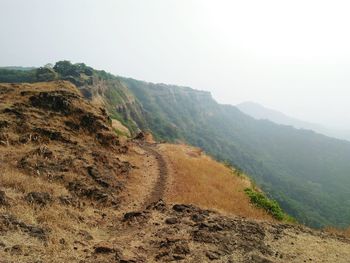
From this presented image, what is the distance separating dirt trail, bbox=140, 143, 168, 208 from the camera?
931 inches

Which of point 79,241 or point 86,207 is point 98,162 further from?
point 79,241

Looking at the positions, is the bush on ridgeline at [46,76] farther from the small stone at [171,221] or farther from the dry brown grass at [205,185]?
the small stone at [171,221]

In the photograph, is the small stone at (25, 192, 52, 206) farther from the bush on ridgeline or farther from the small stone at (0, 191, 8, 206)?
the bush on ridgeline

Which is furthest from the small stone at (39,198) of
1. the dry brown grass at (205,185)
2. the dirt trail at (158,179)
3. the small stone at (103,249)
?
the dry brown grass at (205,185)

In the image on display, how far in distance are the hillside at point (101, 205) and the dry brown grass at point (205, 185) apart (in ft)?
0.52

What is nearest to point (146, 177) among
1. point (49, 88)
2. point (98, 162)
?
point (98, 162)

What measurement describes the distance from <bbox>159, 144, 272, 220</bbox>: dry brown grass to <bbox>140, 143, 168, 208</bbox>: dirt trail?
50cm

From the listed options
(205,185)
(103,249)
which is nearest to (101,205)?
(103,249)

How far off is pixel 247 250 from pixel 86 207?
26.1 ft

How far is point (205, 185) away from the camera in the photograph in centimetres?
2884

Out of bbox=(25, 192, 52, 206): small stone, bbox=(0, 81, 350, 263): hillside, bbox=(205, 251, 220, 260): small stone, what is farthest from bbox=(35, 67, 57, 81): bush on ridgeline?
bbox=(205, 251, 220, 260): small stone

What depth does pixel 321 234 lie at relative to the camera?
18.8 metres

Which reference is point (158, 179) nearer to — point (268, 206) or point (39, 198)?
point (268, 206)

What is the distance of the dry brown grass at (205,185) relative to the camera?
24297 mm
